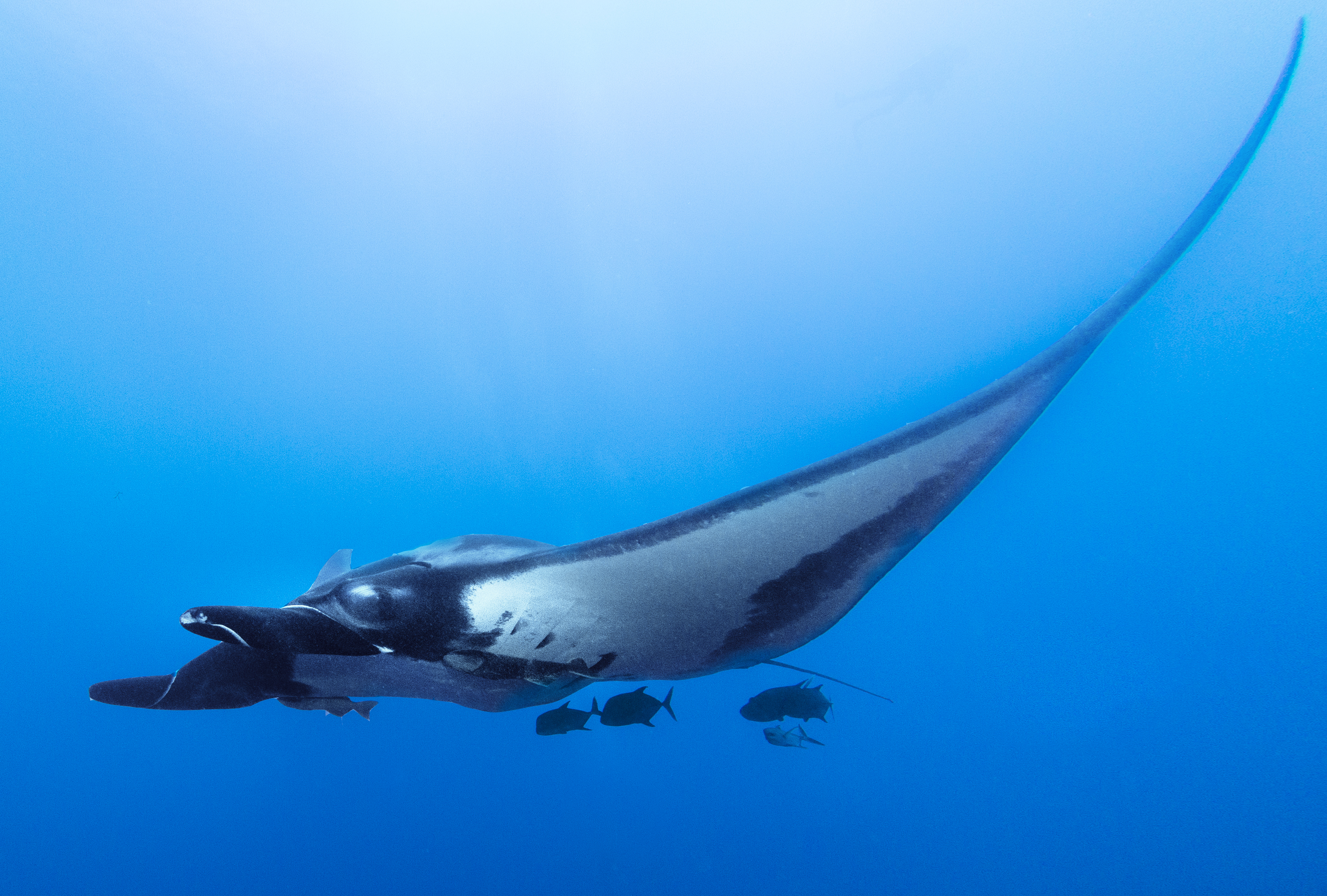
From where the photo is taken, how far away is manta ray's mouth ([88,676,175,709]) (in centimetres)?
111

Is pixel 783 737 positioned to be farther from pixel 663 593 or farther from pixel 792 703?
pixel 663 593

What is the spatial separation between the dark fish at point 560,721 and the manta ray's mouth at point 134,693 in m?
1.27

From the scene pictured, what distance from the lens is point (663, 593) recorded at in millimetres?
942

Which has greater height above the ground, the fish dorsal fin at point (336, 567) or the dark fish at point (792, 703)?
the fish dorsal fin at point (336, 567)

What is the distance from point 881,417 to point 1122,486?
1586 millimetres

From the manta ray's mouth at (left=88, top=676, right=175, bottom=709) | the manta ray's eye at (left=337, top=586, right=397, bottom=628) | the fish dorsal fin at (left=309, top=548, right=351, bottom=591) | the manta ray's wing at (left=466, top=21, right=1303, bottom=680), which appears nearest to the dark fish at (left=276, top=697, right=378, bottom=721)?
the manta ray's mouth at (left=88, top=676, right=175, bottom=709)

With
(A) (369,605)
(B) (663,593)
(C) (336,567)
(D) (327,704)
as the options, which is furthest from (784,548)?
(C) (336,567)

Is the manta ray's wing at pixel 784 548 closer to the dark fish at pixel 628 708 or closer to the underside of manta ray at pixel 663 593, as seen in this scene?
the underside of manta ray at pixel 663 593

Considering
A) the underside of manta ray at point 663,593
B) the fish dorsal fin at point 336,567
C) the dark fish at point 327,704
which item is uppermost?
the fish dorsal fin at point 336,567

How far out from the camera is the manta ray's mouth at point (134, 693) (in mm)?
1112

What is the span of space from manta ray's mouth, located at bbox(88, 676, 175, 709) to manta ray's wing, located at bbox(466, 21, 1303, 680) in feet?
2.57

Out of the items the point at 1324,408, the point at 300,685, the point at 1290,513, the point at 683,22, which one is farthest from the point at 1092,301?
the point at 300,685

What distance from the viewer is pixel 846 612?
0.91 meters

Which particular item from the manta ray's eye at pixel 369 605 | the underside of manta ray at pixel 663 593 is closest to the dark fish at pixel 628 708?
the underside of manta ray at pixel 663 593
